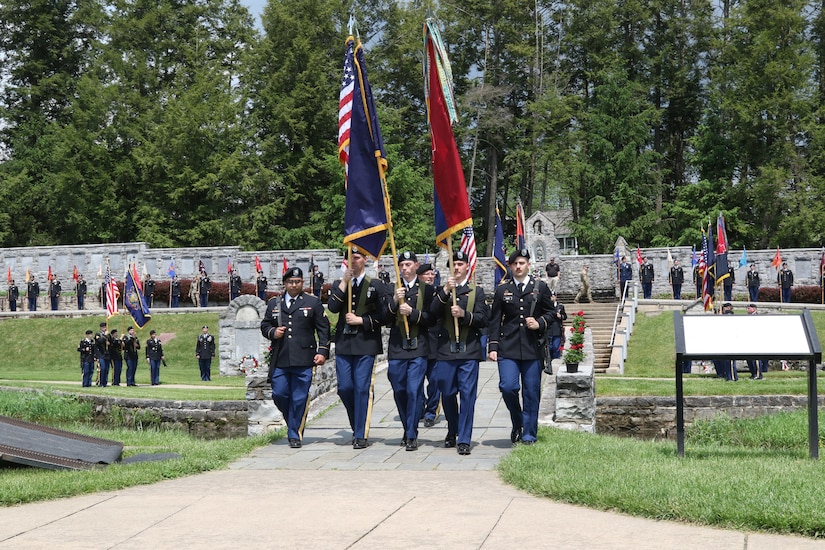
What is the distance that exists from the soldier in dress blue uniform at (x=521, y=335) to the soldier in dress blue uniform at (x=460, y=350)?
0.71 ft

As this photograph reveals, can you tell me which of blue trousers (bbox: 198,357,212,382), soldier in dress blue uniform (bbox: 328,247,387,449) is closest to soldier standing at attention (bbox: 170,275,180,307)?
blue trousers (bbox: 198,357,212,382)

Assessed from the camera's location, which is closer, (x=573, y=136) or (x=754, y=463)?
(x=754, y=463)

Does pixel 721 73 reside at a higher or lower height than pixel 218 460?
higher

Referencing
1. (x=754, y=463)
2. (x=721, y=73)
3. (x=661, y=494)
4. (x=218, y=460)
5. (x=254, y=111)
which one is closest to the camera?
(x=661, y=494)

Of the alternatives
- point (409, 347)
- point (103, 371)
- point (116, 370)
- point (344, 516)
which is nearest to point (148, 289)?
point (116, 370)

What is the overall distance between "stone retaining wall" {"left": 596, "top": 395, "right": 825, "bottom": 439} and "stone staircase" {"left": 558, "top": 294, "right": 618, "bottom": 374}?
8.70 meters

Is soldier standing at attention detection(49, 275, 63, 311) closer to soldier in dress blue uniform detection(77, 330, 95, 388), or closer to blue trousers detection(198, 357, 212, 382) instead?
blue trousers detection(198, 357, 212, 382)

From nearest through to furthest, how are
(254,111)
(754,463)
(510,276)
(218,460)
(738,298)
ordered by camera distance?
1. (754,463)
2. (218,460)
3. (510,276)
4. (738,298)
5. (254,111)

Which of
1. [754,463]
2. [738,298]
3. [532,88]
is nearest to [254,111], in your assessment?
[532,88]

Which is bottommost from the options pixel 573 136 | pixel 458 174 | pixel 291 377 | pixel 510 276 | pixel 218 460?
pixel 218 460

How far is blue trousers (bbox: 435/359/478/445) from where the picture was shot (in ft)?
35.6

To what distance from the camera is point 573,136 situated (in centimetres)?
5397

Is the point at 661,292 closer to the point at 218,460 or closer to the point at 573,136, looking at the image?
the point at 573,136

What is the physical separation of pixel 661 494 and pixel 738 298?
112ft
